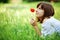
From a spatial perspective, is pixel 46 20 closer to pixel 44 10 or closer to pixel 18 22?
pixel 44 10

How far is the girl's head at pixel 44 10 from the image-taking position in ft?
4.82

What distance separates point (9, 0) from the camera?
1.61 m

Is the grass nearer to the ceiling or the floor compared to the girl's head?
nearer to the floor

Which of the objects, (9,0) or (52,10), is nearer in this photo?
(52,10)

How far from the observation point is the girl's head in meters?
1.47

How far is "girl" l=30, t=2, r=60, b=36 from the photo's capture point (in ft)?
4.77

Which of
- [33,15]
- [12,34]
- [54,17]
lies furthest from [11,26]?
[54,17]

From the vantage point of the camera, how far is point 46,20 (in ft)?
4.83

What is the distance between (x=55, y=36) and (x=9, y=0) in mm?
406

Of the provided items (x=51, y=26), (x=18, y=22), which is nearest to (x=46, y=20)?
(x=51, y=26)

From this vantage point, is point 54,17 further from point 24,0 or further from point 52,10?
point 24,0

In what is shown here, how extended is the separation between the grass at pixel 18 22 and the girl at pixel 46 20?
0.03 metres

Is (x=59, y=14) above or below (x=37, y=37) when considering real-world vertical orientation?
above

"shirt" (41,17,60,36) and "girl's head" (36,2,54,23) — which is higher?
"girl's head" (36,2,54,23)
